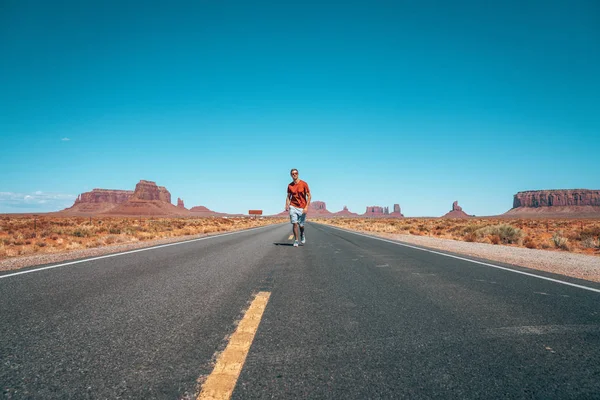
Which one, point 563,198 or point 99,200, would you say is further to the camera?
point 99,200

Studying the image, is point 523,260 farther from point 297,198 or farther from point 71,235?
point 71,235

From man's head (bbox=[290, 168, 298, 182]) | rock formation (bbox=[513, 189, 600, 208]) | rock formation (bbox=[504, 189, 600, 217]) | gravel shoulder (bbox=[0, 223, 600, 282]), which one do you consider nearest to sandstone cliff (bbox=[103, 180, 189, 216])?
gravel shoulder (bbox=[0, 223, 600, 282])

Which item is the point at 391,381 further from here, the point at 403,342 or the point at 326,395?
the point at 403,342

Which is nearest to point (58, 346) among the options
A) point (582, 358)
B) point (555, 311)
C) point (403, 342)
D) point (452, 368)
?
point (403, 342)

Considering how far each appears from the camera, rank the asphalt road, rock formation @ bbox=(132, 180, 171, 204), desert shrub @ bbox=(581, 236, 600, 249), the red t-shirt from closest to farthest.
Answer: the asphalt road < the red t-shirt < desert shrub @ bbox=(581, 236, 600, 249) < rock formation @ bbox=(132, 180, 171, 204)

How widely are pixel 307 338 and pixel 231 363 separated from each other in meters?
0.65

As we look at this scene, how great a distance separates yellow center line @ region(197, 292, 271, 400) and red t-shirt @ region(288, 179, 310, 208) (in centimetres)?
699

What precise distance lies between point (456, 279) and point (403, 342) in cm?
317

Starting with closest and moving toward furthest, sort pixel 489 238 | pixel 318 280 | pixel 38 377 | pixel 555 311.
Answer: pixel 38 377 < pixel 555 311 < pixel 318 280 < pixel 489 238

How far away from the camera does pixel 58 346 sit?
2.19m

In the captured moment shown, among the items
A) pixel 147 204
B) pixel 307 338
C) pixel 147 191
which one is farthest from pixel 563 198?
pixel 147 191

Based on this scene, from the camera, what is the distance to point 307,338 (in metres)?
2.37

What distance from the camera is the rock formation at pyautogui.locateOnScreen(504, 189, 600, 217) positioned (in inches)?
6043

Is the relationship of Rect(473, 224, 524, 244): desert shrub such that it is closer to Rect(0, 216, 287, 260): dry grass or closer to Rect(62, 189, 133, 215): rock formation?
Rect(0, 216, 287, 260): dry grass
